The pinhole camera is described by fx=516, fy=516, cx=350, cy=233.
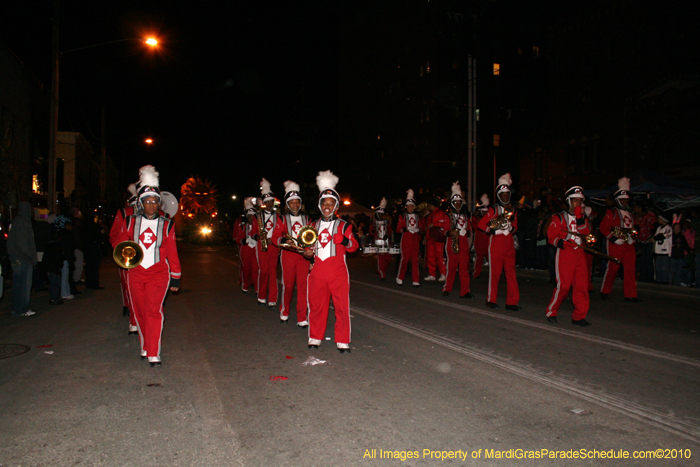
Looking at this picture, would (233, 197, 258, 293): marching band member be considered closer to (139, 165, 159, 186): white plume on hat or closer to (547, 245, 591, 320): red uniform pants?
(139, 165, 159, 186): white plume on hat

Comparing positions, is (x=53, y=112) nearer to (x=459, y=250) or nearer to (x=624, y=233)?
(x=459, y=250)

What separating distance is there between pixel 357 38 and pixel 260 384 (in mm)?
61663

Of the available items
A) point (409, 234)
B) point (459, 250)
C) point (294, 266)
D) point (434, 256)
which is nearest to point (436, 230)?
point (459, 250)

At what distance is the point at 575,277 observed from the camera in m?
8.11

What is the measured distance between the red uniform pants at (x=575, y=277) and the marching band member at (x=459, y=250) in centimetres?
307

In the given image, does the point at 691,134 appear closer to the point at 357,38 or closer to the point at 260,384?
the point at 260,384

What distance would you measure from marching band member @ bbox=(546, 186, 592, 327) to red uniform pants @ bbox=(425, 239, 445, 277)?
5.13 meters

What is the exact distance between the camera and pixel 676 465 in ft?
11.6

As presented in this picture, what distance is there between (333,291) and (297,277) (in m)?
2.09

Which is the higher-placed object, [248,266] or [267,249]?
[267,249]

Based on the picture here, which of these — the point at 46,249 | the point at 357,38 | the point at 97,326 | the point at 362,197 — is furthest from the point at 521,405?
the point at 357,38

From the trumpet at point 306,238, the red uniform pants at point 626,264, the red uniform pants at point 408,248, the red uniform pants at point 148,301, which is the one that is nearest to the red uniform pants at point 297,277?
the trumpet at point 306,238

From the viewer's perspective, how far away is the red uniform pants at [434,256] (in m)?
13.7

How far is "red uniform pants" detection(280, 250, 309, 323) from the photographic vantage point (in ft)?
27.0
